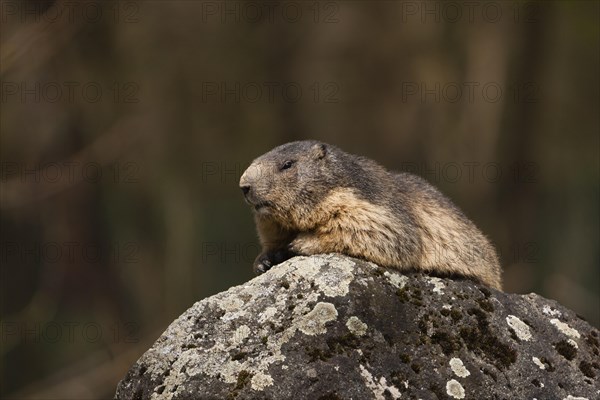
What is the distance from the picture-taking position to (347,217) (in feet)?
22.4

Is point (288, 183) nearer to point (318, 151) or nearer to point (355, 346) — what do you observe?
point (318, 151)

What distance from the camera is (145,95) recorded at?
1825 cm

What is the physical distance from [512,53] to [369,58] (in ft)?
10.3

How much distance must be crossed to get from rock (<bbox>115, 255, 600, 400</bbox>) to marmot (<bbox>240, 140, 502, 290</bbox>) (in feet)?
1.36

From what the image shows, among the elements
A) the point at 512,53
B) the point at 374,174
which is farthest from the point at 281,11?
the point at 374,174

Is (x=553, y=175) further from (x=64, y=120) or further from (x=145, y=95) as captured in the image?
(x=64, y=120)

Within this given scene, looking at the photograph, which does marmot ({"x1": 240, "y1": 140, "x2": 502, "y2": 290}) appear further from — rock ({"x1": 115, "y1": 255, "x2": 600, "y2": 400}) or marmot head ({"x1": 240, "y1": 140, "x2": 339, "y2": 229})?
rock ({"x1": 115, "y1": 255, "x2": 600, "y2": 400})

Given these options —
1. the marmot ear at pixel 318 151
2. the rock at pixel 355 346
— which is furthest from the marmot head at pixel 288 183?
the rock at pixel 355 346

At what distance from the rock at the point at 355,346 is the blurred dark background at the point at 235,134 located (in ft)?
31.8

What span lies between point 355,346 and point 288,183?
1.93 meters

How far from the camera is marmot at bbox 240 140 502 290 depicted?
6.62 m

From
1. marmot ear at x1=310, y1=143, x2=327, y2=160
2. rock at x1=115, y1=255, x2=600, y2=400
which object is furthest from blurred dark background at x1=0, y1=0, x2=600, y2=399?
rock at x1=115, y1=255, x2=600, y2=400

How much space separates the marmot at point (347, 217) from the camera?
21.7 ft

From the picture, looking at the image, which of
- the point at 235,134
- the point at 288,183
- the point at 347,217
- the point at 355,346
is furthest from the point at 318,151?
the point at 235,134
